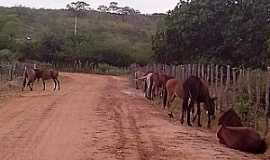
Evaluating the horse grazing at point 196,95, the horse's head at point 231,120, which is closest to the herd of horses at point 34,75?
the horse grazing at point 196,95

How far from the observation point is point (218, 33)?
126 feet

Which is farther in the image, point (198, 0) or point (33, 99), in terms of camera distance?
point (198, 0)

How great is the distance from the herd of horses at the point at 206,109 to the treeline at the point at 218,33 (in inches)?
377

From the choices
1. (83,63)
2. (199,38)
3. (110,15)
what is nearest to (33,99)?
(199,38)

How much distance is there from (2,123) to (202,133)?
5800 mm

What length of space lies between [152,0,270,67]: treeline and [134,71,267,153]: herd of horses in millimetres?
9570

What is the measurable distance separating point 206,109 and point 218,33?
2204 centimetres

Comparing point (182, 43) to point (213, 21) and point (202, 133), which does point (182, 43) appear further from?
point (202, 133)

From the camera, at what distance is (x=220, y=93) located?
18.6 m

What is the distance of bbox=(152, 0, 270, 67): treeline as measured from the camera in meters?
35.2

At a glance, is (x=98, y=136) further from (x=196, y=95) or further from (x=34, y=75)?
(x=34, y=75)

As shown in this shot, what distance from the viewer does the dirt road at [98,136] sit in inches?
429

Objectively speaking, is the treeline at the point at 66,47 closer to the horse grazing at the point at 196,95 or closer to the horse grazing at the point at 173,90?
the horse grazing at the point at 173,90

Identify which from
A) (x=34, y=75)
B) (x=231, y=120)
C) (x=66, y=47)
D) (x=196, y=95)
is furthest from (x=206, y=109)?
(x=66, y=47)
